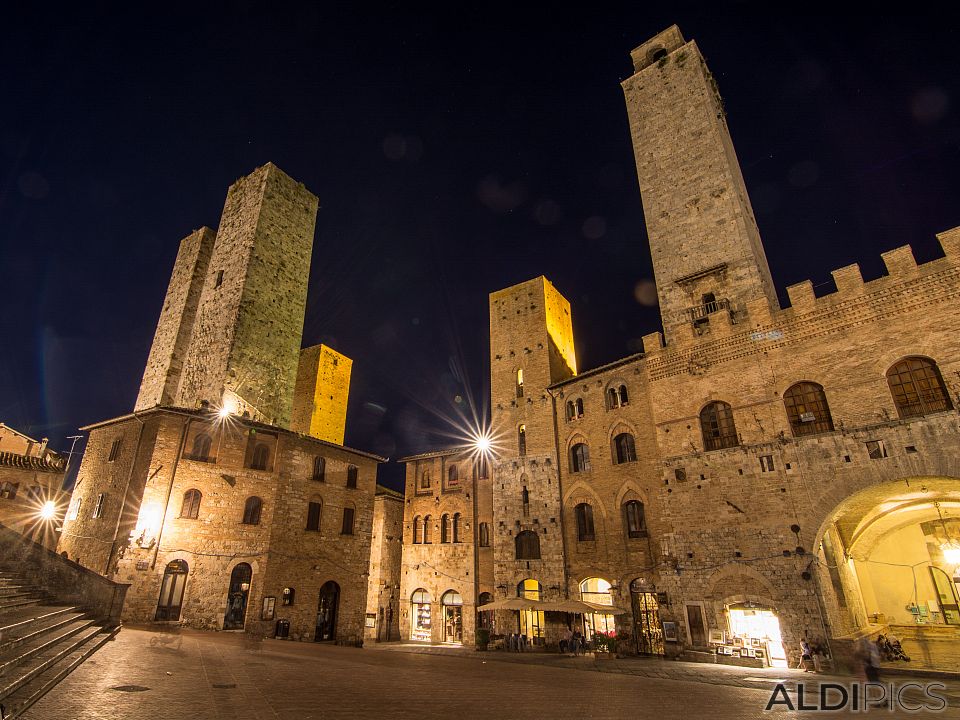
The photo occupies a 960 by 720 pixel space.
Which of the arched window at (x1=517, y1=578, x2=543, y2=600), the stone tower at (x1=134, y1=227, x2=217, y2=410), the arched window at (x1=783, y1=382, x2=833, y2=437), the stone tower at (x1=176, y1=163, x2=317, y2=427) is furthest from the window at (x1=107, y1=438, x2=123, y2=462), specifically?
the arched window at (x1=783, y1=382, x2=833, y2=437)

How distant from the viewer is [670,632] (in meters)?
16.7

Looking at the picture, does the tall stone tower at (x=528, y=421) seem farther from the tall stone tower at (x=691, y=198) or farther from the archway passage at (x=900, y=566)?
the archway passage at (x=900, y=566)

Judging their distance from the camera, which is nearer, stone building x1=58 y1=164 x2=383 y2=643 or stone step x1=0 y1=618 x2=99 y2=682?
stone step x1=0 y1=618 x2=99 y2=682

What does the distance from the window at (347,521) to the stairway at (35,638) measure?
36.3 feet

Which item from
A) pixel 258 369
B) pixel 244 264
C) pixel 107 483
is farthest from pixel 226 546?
pixel 244 264

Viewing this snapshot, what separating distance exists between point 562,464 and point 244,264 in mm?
19657

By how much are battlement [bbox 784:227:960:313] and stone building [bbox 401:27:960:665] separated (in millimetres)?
54

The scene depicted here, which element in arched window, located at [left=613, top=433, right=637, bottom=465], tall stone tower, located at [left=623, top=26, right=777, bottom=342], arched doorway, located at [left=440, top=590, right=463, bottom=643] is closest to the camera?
tall stone tower, located at [left=623, top=26, right=777, bottom=342]

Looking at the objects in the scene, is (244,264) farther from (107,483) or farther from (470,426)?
(470,426)

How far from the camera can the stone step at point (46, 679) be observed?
5699 mm

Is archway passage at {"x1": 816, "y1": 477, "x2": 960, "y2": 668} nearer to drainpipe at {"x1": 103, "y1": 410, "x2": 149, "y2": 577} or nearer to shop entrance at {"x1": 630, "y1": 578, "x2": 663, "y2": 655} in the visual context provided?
shop entrance at {"x1": 630, "y1": 578, "x2": 663, "y2": 655}

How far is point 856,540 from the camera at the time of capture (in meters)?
19.3

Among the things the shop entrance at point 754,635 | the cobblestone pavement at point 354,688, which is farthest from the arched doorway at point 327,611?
the shop entrance at point 754,635

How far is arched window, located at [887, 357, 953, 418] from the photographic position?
13617 mm
